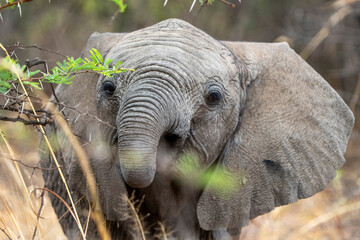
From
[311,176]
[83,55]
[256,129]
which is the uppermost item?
[83,55]

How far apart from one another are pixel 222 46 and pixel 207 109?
40 centimetres

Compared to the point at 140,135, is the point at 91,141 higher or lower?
lower

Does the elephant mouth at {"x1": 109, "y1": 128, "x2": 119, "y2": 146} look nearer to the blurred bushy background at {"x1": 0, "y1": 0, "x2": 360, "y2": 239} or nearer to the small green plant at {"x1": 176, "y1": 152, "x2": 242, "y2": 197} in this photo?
the small green plant at {"x1": 176, "y1": 152, "x2": 242, "y2": 197}

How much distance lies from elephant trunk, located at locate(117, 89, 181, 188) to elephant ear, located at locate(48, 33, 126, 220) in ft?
1.66

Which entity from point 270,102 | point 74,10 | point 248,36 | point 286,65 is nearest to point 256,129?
point 270,102

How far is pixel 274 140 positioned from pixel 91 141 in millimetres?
958

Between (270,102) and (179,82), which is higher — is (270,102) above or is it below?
below

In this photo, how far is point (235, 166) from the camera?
391 centimetres

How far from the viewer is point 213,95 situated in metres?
3.63

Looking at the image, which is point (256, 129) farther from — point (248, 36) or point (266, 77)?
point (248, 36)

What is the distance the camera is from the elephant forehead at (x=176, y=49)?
356 cm

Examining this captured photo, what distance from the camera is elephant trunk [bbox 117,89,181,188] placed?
318 cm

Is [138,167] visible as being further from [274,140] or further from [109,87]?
[274,140]

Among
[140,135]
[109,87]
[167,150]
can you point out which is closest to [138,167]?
[140,135]
